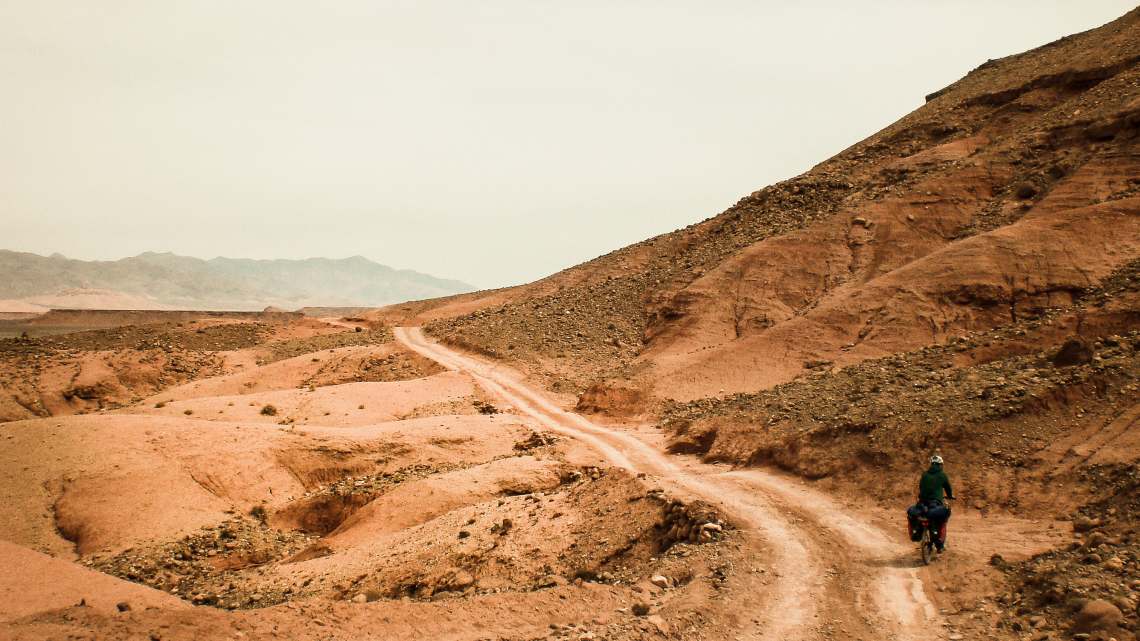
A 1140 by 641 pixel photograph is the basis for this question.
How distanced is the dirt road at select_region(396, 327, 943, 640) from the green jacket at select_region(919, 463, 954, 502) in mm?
907

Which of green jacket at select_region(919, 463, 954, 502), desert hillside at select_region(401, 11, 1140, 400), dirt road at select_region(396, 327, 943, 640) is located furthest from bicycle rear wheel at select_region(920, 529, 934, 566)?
desert hillside at select_region(401, 11, 1140, 400)

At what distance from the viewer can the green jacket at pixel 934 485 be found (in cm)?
1201

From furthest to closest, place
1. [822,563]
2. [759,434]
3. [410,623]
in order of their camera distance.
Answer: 1. [759,434]
2. [822,563]
3. [410,623]

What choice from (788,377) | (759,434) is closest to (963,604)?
(759,434)

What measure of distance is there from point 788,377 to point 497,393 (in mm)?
10546

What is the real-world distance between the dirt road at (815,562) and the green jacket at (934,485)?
2.98 feet

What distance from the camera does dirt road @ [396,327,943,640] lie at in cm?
1003

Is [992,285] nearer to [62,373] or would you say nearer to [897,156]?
[897,156]

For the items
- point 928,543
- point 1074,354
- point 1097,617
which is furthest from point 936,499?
point 1074,354

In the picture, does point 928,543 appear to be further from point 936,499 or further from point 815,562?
point 815,562

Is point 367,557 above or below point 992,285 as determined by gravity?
below

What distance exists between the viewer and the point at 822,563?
1205 centimetres

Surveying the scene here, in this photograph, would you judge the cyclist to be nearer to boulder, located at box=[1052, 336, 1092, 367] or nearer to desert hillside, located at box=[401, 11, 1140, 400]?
boulder, located at box=[1052, 336, 1092, 367]

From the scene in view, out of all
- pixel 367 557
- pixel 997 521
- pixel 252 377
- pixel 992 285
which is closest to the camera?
pixel 997 521
